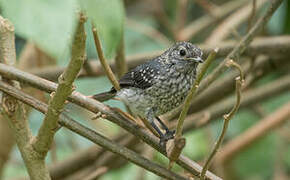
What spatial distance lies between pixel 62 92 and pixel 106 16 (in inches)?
22.6

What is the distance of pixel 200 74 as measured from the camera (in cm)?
170

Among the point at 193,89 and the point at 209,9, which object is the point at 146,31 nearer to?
the point at 209,9

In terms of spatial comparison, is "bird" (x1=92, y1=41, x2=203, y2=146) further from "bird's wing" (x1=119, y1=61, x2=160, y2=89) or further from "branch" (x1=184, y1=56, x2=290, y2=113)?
"branch" (x1=184, y1=56, x2=290, y2=113)

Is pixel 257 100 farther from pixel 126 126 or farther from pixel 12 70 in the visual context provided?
pixel 12 70

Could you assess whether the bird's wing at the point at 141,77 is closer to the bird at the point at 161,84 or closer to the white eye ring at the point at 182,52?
the bird at the point at 161,84

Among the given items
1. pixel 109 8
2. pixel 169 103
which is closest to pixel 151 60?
pixel 169 103

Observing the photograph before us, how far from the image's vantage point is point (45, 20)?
1.26 meters

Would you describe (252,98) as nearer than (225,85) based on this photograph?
No

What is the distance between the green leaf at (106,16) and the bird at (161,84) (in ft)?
4.89

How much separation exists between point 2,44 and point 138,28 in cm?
279

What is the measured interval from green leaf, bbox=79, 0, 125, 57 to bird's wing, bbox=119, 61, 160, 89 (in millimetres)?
1659

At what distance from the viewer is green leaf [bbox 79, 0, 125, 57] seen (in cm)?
130

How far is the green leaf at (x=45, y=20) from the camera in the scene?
1.22m

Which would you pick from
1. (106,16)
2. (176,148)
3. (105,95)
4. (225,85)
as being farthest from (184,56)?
(106,16)
